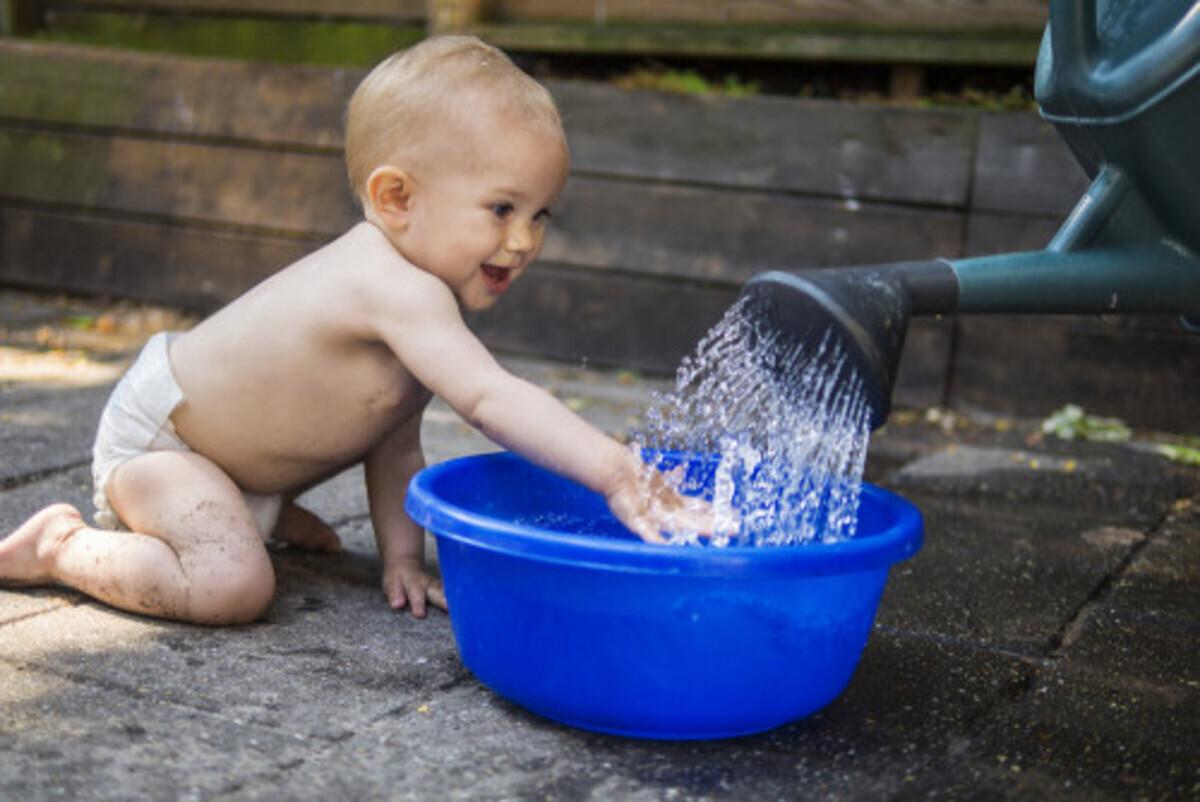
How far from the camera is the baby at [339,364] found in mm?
1834

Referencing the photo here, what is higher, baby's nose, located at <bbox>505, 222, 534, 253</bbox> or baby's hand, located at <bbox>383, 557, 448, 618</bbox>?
baby's nose, located at <bbox>505, 222, 534, 253</bbox>

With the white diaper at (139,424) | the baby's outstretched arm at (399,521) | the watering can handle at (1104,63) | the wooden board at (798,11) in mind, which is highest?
the watering can handle at (1104,63)

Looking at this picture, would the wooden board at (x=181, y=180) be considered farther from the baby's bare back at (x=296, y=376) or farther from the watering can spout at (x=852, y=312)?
the watering can spout at (x=852, y=312)

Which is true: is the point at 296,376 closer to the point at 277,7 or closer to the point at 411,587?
the point at 411,587

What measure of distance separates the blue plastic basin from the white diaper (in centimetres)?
52

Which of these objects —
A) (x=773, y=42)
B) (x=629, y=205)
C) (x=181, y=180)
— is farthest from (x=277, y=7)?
(x=773, y=42)

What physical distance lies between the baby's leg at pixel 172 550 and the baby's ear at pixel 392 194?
42 cm

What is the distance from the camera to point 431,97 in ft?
6.09

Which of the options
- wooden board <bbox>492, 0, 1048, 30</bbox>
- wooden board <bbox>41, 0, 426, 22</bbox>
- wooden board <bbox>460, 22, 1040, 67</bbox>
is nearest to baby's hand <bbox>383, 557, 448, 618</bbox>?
wooden board <bbox>460, 22, 1040, 67</bbox>

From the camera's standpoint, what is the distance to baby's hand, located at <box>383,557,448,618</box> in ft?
6.48

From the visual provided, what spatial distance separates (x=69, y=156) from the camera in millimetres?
4637

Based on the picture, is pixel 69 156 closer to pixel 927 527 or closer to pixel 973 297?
pixel 927 527

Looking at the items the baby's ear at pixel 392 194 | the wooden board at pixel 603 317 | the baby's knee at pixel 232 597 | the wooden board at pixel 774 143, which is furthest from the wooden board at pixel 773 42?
the baby's knee at pixel 232 597

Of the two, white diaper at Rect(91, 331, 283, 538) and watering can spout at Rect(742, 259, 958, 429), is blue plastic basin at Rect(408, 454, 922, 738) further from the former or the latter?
white diaper at Rect(91, 331, 283, 538)
